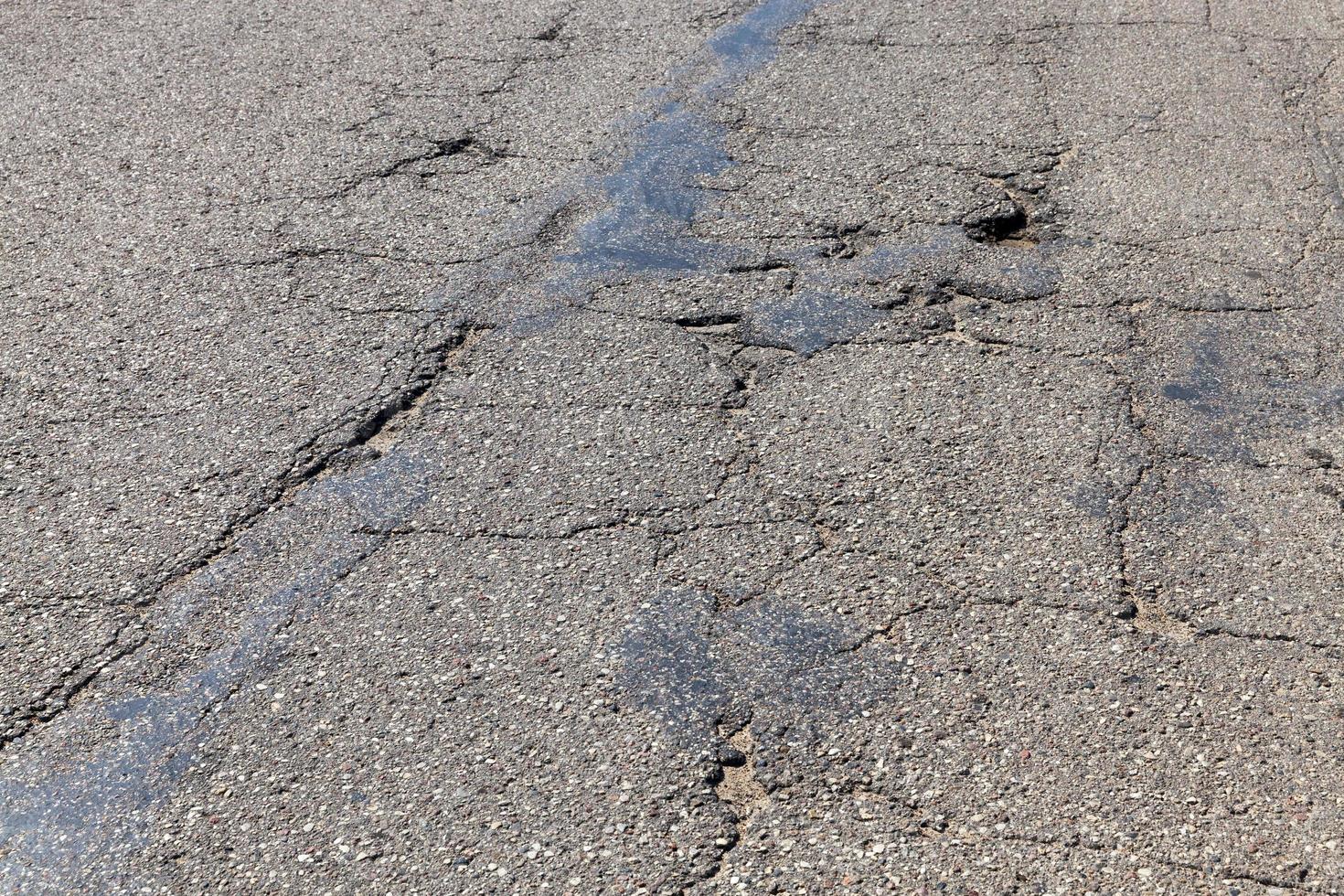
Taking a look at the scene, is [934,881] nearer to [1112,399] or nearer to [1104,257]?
[1112,399]

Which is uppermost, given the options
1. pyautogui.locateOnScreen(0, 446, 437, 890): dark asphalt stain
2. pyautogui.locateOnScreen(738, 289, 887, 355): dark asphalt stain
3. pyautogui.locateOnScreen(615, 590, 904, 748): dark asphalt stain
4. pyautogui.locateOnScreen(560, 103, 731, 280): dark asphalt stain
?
pyautogui.locateOnScreen(560, 103, 731, 280): dark asphalt stain

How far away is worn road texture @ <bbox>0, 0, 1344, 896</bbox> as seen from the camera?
2.74 metres

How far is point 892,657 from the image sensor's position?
3.12 m

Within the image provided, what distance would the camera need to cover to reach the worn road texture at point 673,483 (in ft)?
8.98

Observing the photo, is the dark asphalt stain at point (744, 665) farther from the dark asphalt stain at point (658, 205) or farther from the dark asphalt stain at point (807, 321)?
the dark asphalt stain at point (658, 205)

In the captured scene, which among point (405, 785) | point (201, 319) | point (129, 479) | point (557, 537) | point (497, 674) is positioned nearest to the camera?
point (405, 785)

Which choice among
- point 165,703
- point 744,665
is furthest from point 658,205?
point 165,703

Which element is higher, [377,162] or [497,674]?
[377,162]

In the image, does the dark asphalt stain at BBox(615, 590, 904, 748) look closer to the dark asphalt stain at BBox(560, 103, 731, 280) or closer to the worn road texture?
the worn road texture

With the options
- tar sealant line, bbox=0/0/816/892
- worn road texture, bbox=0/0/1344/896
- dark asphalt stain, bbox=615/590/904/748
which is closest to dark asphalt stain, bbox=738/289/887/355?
worn road texture, bbox=0/0/1344/896

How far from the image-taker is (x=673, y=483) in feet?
12.3

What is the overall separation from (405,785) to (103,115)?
4682 millimetres

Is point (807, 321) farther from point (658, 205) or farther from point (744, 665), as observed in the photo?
point (744, 665)

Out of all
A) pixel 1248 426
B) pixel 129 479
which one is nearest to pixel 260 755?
pixel 129 479
